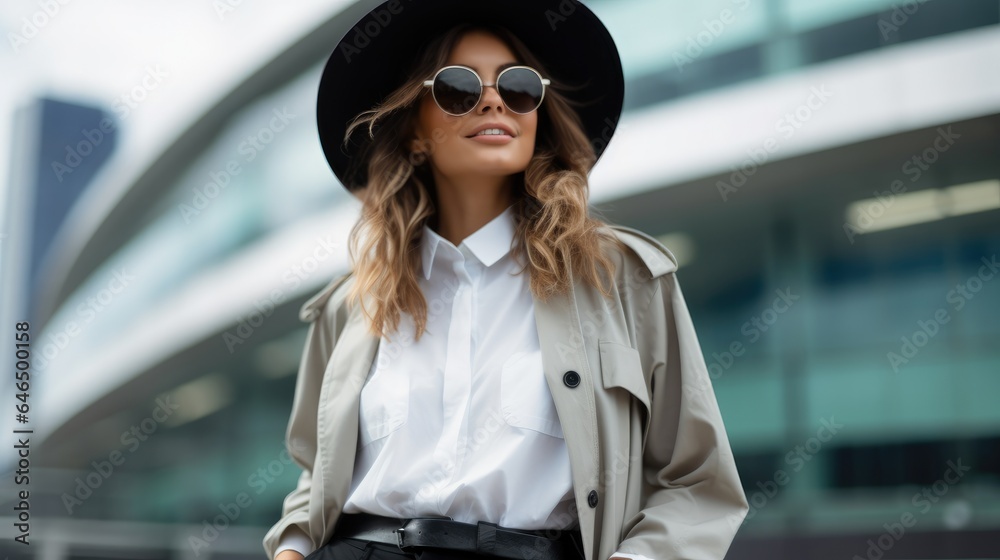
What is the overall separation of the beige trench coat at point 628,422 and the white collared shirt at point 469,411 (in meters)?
0.06

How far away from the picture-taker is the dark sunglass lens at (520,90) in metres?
2.01

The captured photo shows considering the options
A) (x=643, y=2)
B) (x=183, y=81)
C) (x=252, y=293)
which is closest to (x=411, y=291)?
(x=643, y=2)

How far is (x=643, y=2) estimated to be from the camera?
577 centimetres

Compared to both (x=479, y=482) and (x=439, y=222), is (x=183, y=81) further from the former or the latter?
(x=479, y=482)

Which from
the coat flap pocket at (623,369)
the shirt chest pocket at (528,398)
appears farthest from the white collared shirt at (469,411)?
the coat flap pocket at (623,369)

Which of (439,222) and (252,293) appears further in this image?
(252,293)

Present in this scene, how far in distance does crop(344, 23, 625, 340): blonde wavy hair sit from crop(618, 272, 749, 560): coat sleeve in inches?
7.0

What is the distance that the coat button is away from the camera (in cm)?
182

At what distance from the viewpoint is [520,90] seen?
202cm

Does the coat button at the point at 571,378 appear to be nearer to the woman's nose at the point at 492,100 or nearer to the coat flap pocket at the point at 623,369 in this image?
the coat flap pocket at the point at 623,369

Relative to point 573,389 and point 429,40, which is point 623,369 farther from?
point 429,40

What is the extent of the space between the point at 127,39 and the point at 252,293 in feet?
8.39

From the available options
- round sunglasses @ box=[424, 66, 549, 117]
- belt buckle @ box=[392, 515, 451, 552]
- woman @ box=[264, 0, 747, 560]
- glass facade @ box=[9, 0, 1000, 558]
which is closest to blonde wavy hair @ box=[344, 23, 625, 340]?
woman @ box=[264, 0, 747, 560]

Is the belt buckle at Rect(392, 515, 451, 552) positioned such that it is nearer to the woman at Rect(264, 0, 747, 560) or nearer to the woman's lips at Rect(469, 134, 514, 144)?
the woman at Rect(264, 0, 747, 560)
